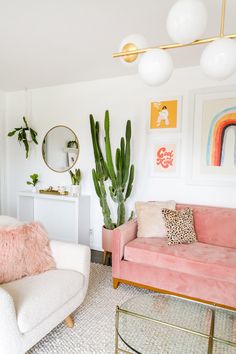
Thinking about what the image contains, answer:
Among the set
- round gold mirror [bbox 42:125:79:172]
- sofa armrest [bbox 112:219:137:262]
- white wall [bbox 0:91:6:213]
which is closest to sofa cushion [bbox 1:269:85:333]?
sofa armrest [bbox 112:219:137:262]

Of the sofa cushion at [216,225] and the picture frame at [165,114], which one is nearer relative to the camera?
the sofa cushion at [216,225]

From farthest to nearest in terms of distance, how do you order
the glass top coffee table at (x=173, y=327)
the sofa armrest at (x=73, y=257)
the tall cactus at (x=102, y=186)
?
the tall cactus at (x=102, y=186) → the sofa armrest at (x=73, y=257) → the glass top coffee table at (x=173, y=327)

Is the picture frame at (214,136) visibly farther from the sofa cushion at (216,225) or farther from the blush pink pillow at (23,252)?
the blush pink pillow at (23,252)

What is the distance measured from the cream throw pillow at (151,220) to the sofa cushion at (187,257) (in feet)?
0.27

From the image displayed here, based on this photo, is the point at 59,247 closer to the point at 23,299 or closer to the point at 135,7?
the point at 23,299

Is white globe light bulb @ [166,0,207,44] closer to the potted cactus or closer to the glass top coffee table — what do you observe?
the glass top coffee table

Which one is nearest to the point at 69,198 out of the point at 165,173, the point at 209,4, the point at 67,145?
the point at 67,145

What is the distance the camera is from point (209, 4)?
1758 millimetres

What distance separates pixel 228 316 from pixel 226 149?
5.74 ft

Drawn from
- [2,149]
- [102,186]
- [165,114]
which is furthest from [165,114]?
[2,149]

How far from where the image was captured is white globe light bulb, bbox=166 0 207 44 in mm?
980

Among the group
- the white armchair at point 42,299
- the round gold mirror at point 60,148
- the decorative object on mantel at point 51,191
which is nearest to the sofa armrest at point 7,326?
the white armchair at point 42,299

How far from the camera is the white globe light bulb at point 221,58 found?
40.0 inches

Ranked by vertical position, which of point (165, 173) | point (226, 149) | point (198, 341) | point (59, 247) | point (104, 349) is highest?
point (226, 149)
